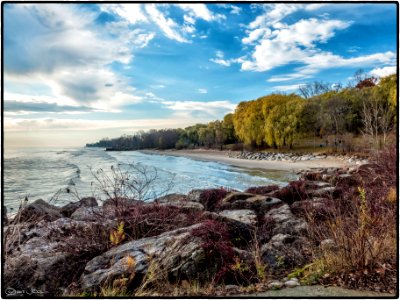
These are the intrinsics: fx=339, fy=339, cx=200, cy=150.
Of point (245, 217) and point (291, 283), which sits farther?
point (245, 217)

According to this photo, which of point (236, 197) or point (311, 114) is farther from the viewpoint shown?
point (311, 114)

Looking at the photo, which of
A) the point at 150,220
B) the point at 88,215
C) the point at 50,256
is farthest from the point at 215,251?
the point at 88,215

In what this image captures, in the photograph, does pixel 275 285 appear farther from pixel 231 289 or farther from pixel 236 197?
pixel 236 197

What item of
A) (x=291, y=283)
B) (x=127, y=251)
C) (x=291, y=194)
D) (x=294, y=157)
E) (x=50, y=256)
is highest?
(x=127, y=251)

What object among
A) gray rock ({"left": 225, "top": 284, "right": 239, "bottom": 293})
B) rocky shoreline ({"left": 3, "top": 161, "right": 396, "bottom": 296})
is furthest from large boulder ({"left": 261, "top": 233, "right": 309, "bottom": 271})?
gray rock ({"left": 225, "top": 284, "right": 239, "bottom": 293})

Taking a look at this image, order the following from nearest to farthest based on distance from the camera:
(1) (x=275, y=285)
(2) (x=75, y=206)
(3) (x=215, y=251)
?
(1) (x=275, y=285)
(3) (x=215, y=251)
(2) (x=75, y=206)

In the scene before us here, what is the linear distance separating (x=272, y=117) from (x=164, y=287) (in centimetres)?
5028

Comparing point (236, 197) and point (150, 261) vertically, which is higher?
point (150, 261)

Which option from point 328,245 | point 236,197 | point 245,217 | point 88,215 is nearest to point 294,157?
point 236,197

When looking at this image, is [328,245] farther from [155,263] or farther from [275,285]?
[155,263]

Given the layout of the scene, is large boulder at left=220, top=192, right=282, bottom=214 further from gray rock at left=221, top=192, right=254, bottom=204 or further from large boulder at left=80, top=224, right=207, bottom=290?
large boulder at left=80, top=224, right=207, bottom=290

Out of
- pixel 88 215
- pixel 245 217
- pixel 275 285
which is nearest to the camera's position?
pixel 275 285

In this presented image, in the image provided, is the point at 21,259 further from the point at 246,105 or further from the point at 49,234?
the point at 246,105

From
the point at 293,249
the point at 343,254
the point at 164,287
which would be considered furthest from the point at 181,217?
the point at 343,254
